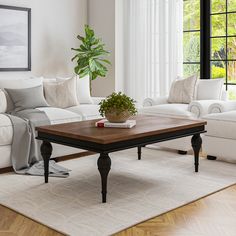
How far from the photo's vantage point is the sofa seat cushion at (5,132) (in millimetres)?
4314

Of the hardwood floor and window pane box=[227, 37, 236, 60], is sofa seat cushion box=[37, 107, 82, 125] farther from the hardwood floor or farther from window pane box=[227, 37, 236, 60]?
window pane box=[227, 37, 236, 60]

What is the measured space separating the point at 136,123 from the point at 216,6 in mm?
3107

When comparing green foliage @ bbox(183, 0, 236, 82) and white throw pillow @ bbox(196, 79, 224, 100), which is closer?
white throw pillow @ bbox(196, 79, 224, 100)

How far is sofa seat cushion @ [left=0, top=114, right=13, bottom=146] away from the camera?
4314 mm

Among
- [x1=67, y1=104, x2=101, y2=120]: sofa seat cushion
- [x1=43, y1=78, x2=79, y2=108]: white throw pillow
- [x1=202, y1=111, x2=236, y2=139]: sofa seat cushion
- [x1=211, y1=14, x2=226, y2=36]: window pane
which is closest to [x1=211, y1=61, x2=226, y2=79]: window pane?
[x1=211, y1=14, x2=226, y2=36]: window pane

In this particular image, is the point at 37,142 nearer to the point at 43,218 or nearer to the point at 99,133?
the point at 99,133

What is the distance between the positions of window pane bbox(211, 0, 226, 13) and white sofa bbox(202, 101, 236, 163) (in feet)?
6.81

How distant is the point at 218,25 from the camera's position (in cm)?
635

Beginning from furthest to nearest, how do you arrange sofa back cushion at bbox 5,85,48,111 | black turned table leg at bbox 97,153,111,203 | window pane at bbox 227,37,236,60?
window pane at bbox 227,37,236,60
sofa back cushion at bbox 5,85,48,111
black turned table leg at bbox 97,153,111,203

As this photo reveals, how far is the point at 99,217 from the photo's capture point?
3.07m

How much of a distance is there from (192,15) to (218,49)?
0.69 m

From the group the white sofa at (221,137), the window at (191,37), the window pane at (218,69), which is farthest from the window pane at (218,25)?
the white sofa at (221,137)

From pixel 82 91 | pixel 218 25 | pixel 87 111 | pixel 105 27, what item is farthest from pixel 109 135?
pixel 105 27

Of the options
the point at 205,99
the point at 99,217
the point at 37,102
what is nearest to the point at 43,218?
the point at 99,217
